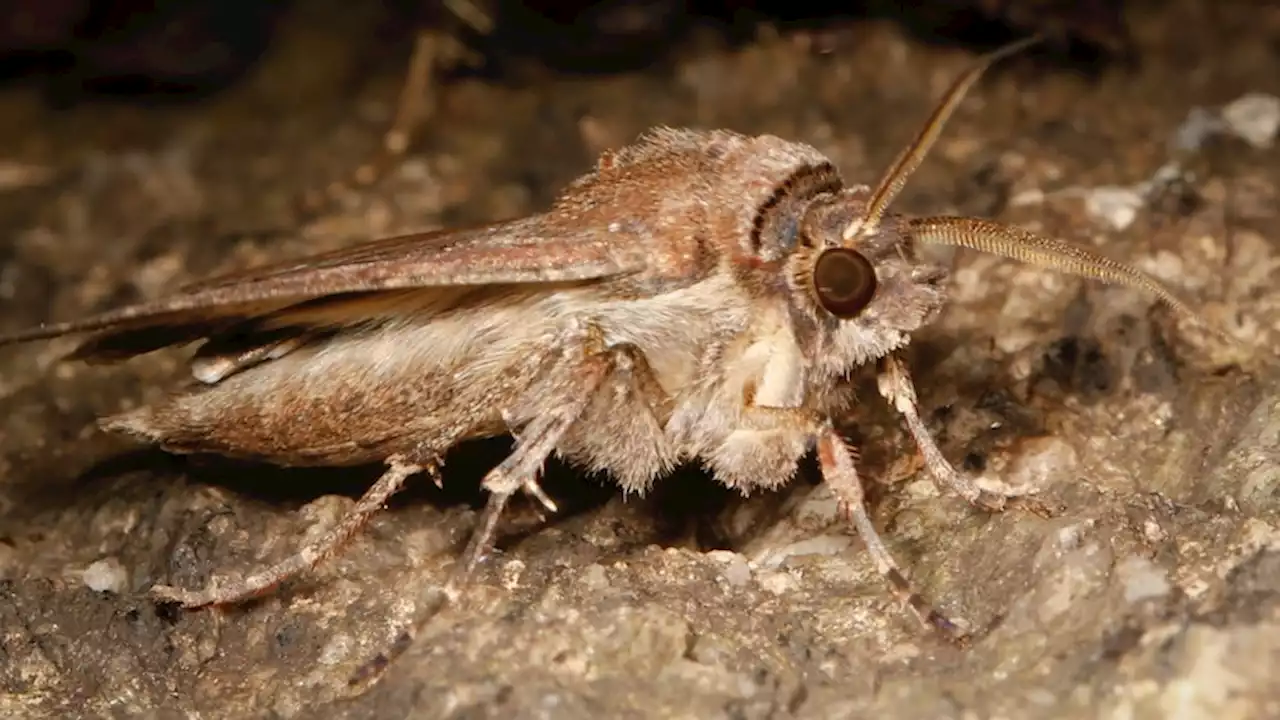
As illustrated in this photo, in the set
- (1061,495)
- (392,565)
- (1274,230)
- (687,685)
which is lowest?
(392,565)

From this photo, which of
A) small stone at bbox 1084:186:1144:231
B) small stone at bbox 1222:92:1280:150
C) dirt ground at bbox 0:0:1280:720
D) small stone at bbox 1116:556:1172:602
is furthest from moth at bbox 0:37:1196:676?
small stone at bbox 1222:92:1280:150

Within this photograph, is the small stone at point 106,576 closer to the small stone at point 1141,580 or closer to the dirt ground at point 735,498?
the dirt ground at point 735,498

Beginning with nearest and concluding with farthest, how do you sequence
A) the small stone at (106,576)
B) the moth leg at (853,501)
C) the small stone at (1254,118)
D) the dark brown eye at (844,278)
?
the moth leg at (853,501) → the dark brown eye at (844,278) → the small stone at (106,576) → the small stone at (1254,118)

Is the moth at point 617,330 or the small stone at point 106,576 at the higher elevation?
the moth at point 617,330

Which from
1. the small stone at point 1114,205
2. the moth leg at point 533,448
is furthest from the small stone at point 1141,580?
the small stone at point 1114,205

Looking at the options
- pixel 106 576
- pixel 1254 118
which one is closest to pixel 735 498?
pixel 106 576

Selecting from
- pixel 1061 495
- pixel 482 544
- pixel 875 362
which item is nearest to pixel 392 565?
pixel 482 544

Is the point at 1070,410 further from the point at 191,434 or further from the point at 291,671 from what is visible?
the point at 191,434
